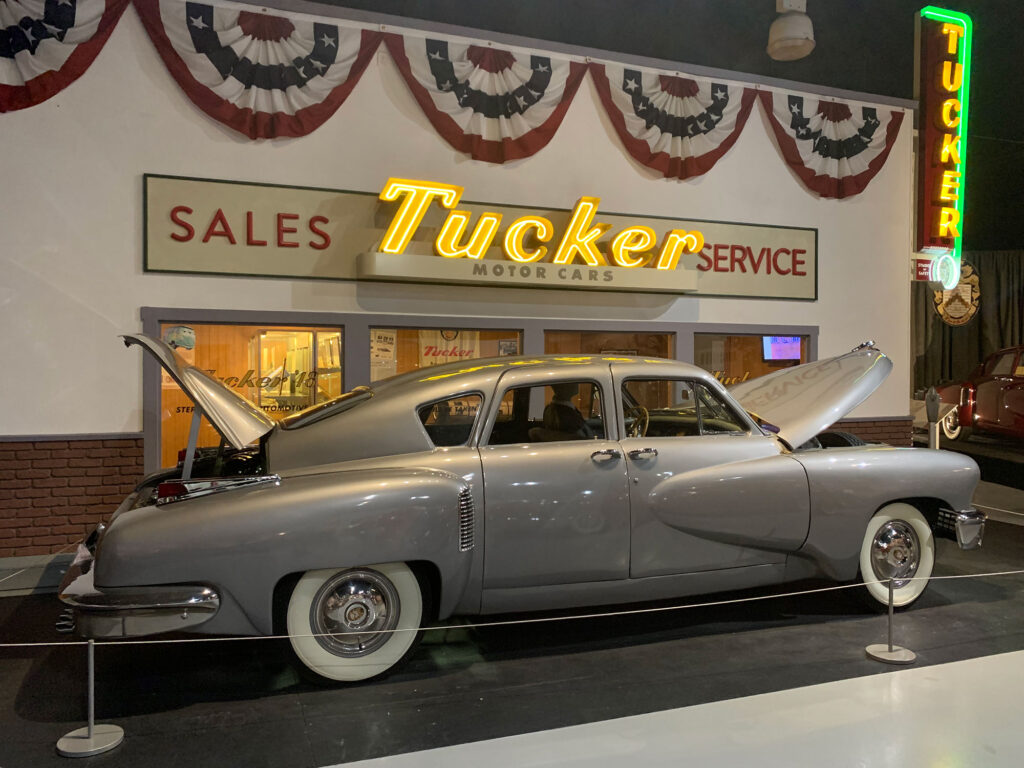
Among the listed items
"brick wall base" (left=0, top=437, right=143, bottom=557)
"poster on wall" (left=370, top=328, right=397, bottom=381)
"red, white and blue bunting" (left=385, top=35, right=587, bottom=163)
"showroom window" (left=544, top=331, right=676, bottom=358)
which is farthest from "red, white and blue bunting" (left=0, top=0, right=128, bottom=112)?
"showroom window" (left=544, top=331, right=676, bottom=358)

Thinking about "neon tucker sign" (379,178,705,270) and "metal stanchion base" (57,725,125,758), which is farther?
"neon tucker sign" (379,178,705,270)

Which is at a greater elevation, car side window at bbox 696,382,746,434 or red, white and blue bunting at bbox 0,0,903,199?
red, white and blue bunting at bbox 0,0,903,199

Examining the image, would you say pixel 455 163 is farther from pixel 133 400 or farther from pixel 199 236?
pixel 133 400

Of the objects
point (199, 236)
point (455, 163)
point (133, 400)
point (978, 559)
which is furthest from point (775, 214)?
point (133, 400)

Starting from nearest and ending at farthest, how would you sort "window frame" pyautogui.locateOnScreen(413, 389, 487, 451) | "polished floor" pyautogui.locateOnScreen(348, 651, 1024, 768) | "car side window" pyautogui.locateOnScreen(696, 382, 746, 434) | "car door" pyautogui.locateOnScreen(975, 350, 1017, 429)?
"polished floor" pyautogui.locateOnScreen(348, 651, 1024, 768) → "window frame" pyautogui.locateOnScreen(413, 389, 487, 451) → "car side window" pyautogui.locateOnScreen(696, 382, 746, 434) → "car door" pyautogui.locateOnScreen(975, 350, 1017, 429)

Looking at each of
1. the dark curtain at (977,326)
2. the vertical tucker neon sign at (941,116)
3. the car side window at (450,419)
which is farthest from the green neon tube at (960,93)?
the car side window at (450,419)

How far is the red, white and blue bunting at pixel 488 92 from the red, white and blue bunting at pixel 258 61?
1.92 ft

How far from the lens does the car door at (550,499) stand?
13.6 ft

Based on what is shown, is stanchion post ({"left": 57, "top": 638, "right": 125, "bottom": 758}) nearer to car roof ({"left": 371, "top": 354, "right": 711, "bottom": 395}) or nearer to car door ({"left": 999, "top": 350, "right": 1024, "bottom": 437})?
car roof ({"left": 371, "top": 354, "right": 711, "bottom": 395})

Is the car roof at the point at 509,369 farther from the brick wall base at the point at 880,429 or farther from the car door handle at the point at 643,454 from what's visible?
the brick wall base at the point at 880,429

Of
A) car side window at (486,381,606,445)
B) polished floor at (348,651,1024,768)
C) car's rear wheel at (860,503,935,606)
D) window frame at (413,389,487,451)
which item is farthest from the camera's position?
car's rear wheel at (860,503,935,606)

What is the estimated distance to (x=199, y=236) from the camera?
7.24 meters

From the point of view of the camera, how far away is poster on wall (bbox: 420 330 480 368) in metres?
8.27

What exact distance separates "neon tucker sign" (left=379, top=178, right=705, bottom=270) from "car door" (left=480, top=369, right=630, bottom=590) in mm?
3710
